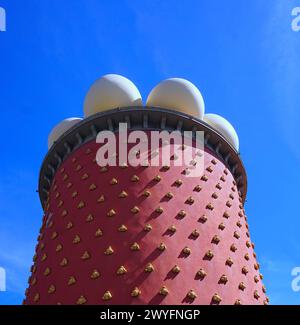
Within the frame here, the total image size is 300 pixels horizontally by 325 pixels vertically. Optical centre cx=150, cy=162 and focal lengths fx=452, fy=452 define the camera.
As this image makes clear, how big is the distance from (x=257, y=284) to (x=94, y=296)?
732 centimetres

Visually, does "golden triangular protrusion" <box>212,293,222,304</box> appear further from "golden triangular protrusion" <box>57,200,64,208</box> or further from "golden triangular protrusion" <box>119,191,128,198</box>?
"golden triangular protrusion" <box>57,200,64,208</box>

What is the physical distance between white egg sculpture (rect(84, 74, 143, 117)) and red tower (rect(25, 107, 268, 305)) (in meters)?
0.79

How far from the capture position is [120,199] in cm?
1897

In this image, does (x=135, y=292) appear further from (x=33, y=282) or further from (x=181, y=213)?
(x=33, y=282)

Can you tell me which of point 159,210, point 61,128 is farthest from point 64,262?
point 61,128

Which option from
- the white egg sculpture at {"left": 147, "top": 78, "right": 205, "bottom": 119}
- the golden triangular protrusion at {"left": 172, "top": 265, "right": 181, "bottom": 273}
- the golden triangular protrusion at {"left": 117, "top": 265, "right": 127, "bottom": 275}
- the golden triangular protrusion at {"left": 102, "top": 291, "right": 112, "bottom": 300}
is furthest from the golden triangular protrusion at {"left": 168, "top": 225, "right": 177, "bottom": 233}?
the white egg sculpture at {"left": 147, "top": 78, "right": 205, "bottom": 119}

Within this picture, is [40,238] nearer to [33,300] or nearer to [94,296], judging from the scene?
[33,300]

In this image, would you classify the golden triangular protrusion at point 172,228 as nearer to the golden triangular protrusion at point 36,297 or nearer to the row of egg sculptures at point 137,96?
the golden triangular protrusion at point 36,297

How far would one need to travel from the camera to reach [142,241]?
57.1 ft

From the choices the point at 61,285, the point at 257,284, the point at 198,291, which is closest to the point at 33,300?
the point at 61,285

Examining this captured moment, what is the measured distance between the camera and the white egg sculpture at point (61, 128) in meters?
24.2

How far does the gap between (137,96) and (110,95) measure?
1.42 m
